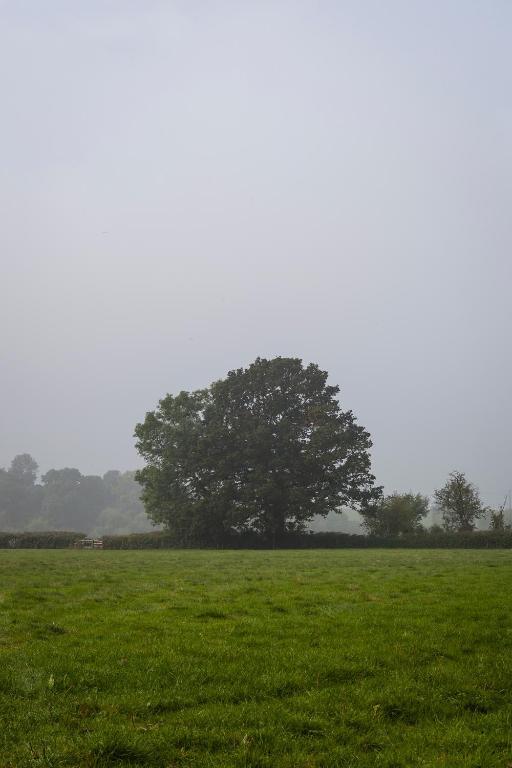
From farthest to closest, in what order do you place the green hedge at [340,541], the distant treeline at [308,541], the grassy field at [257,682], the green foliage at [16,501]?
the green foliage at [16,501], the distant treeline at [308,541], the green hedge at [340,541], the grassy field at [257,682]

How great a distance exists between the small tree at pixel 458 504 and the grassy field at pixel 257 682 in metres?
65.8

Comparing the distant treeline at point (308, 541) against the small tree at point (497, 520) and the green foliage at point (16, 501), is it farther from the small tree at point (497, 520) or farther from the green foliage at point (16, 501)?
the green foliage at point (16, 501)

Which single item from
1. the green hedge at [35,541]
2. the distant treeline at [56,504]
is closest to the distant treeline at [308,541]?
the green hedge at [35,541]

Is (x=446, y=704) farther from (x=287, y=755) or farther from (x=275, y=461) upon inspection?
(x=275, y=461)

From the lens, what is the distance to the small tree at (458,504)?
77812 millimetres

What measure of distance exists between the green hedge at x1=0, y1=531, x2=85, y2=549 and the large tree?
38.6ft

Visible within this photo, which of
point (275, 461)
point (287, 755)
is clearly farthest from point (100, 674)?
point (275, 461)

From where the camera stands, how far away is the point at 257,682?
30.9 feet

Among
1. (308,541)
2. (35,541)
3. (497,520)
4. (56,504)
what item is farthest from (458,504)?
(56,504)

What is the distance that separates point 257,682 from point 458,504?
249 feet

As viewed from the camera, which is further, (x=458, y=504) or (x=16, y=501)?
(x=16, y=501)

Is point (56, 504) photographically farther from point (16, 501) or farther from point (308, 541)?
point (308, 541)

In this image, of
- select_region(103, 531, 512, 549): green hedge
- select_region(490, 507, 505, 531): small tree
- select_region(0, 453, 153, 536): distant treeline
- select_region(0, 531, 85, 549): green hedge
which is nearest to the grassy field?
select_region(103, 531, 512, 549): green hedge

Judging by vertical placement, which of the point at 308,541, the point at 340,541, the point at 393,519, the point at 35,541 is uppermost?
the point at 393,519
